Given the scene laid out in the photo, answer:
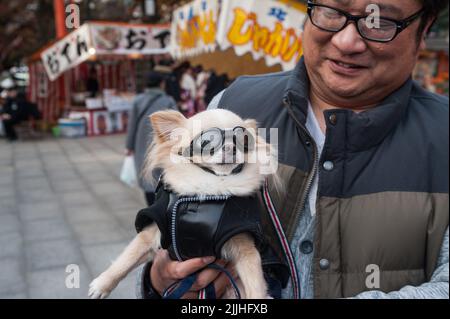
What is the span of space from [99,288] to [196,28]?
423cm

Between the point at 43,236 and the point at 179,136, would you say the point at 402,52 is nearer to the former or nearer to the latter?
the point at 179,136

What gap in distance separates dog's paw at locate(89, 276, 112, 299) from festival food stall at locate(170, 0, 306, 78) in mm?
2313

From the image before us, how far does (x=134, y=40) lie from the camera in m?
12.3

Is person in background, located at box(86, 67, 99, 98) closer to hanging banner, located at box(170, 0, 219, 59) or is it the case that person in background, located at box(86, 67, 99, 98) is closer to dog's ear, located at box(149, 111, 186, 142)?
hanging banner, located at box(170, 0, 219, 59)

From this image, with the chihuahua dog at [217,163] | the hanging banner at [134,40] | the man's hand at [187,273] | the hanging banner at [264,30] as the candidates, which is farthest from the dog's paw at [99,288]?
the hanging banner at [134,40]

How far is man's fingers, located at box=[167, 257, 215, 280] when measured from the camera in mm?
1262

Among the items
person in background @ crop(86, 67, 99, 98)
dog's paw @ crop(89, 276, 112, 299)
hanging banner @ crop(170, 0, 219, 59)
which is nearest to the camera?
dog's paw @ crop(89, 276, 112, 299)

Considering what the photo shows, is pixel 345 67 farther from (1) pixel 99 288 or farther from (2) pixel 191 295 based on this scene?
(1) pixel 99 288

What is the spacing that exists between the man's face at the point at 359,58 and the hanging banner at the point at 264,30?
1.88 metres

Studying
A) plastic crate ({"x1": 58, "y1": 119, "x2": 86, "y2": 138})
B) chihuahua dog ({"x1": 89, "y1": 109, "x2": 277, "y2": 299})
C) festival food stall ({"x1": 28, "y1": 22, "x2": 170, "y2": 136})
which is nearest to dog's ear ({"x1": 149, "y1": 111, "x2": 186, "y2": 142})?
chihuahua dog ({"x1": 89, "y1": 109, "x2": 277, "y2": 299})

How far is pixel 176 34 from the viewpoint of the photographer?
6.02 m

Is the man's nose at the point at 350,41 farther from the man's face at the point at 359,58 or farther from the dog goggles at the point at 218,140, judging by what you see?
the dog goggles at the point at 218,140
